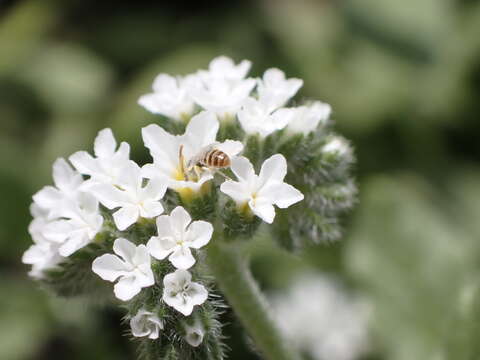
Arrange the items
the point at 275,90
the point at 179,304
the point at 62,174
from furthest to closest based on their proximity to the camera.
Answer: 1. the point at 275,90
2. the point at 62,174
3. the point at 179,304

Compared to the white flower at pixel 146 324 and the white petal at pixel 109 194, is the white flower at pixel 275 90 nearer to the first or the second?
the white petal at pixel 109 194

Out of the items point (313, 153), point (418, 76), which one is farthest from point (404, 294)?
point (418, 76)

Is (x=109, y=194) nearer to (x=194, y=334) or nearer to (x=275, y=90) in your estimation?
(x=194, y=334)

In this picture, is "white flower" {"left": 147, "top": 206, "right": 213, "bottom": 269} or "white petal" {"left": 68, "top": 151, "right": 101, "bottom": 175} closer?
"white flower" {"left": 147, "top": 206, "right": 213, "bottom": 269}

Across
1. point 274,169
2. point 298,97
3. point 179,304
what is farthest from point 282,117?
point 298,97

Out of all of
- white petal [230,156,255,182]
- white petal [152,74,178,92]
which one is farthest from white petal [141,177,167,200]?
white petal [152,74,178,92]

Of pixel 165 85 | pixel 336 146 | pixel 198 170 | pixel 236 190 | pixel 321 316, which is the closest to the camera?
pixel 236 190

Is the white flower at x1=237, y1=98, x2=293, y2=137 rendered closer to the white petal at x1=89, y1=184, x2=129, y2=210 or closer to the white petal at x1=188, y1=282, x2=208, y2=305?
the white petal at x1=89, y1=184, x2=129, y2=210
